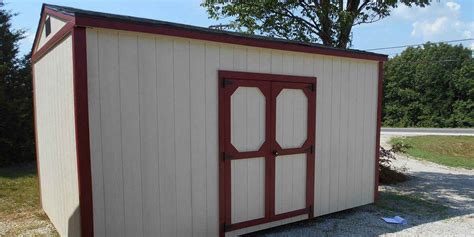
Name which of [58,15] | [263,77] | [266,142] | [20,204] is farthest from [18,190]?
[263,77]

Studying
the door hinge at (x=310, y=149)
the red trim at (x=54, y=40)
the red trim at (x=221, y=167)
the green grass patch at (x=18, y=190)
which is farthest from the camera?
Result: the green grass patch at (x=18, y=190)

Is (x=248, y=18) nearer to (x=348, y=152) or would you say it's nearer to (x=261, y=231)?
(x=348, y=152)

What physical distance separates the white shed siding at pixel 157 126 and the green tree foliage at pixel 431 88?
26.6 metres

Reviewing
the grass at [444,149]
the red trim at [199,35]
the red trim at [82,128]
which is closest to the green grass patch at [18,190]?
the red trim at [82,128]

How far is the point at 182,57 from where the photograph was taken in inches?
139

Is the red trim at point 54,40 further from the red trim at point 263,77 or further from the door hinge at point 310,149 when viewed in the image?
the door hinge at point 310,149

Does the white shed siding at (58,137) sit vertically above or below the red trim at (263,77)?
below

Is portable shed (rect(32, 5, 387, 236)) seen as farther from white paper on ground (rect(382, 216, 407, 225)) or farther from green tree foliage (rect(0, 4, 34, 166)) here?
green tree foliage (rect(0, 4, 34, 166))

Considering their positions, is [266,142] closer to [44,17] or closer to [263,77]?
[263,77]

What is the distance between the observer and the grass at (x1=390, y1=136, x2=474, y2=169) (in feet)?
38.6

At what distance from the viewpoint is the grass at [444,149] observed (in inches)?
464

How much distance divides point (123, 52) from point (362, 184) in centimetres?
405

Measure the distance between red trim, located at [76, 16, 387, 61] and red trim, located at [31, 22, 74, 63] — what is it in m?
0.23

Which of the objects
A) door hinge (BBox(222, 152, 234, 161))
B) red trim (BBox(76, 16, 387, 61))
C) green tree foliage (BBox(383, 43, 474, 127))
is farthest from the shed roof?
green tree foliage (BBox(383, 43, 474, 127))
